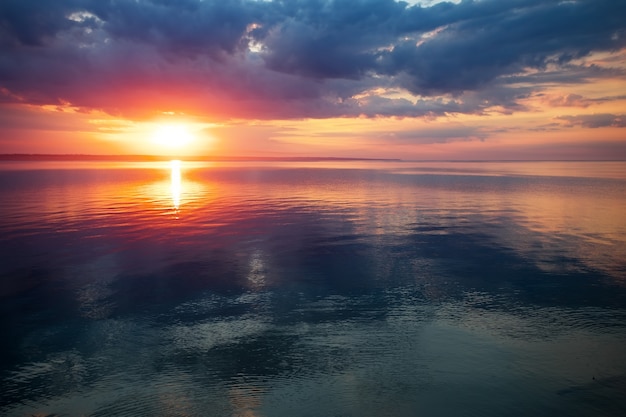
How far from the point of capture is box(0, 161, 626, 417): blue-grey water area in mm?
12984

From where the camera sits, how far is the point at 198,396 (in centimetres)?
1288

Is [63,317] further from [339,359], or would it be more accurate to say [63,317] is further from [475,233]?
[475,233]

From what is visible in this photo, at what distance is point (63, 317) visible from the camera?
62.8 ft

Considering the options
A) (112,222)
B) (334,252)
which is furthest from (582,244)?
(112,222)

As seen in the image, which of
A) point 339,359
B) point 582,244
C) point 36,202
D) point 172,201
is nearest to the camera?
point 339,359

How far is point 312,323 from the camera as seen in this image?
59.3 feet

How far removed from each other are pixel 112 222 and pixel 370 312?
113 ft

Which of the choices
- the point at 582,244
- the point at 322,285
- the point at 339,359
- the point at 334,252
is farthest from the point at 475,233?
the point at 339,359

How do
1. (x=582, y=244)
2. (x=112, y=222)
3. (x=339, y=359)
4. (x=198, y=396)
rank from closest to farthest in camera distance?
(x=198, y=396) → (x=339, y=359) → (x=582, y=244) → (x=112, y=222)

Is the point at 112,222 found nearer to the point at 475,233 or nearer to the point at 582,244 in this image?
the point at 475,233

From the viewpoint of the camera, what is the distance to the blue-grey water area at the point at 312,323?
1298 centimetres

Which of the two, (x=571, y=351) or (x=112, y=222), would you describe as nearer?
(x=571, y=351)

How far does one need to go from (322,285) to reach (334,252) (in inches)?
314

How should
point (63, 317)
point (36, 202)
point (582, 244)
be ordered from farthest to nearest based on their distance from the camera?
1. point (36, 202)
2. point (582, 244)
3. point (63, 317)
